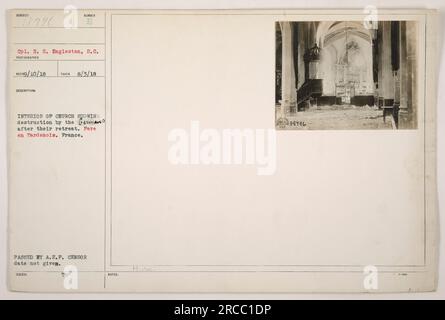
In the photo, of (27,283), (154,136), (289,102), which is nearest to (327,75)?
(289,102)

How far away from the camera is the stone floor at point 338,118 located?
1.08m

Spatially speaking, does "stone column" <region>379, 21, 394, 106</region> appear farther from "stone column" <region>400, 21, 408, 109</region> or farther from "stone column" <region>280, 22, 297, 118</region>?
"stone column" <region>280, 22, 297, 118</region>

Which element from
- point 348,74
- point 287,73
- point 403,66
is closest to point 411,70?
point 403,66

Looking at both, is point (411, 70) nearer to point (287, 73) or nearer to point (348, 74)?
point (348, 74)

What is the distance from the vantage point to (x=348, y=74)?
109cm

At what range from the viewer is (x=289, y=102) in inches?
42.7

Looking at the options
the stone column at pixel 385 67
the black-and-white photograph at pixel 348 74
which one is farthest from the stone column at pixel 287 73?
the stone column at pixel 385 67

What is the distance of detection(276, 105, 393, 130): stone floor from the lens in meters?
1.08

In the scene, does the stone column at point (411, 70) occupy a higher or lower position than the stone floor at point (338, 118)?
higher

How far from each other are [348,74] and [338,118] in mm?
116

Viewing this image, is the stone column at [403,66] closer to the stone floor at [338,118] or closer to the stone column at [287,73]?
the stone floor at [338,118]

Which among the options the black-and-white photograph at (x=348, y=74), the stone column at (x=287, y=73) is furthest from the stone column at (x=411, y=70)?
the stone column at (x=287, y=73)

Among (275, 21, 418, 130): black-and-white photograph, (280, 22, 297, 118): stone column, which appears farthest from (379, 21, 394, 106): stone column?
(280, 22, 297, 118): stone column

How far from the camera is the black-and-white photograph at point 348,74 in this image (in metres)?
1.08
